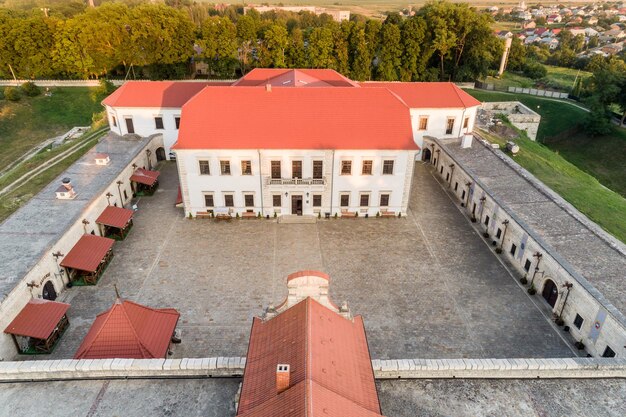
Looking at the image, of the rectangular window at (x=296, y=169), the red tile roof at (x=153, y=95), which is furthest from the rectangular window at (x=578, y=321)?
the red tile roof at (x=153, y=95)

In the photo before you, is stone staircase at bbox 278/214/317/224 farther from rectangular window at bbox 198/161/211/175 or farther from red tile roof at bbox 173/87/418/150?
rectangular window at bbox 198/161/211/175

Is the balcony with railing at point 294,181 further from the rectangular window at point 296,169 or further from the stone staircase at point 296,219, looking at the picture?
the stone staircase at point 296,219

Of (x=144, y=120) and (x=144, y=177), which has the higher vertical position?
(x=144, y=120)

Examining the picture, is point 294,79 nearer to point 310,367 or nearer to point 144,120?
point 144,120

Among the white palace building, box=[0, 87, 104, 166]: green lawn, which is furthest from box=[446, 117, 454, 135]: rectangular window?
box=[0, 87, 104, 166]: green lawn

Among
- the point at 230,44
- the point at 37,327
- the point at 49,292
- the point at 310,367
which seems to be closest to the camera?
the point at 310,367

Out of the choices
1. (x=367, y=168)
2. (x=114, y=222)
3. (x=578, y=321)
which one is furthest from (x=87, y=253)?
(x=578, y=321)

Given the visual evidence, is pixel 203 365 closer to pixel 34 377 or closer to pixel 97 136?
pixel 34 377
